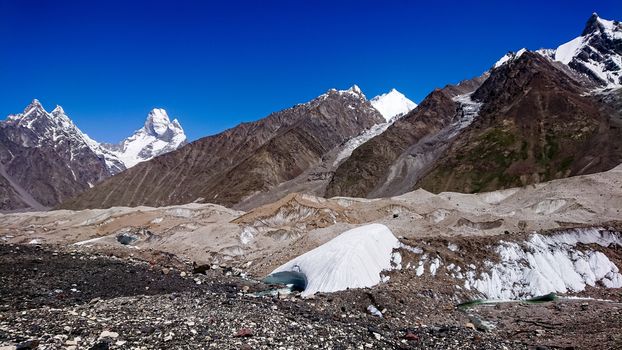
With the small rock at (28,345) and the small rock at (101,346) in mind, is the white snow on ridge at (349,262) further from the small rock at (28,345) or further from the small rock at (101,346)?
the small rock at (28,345)

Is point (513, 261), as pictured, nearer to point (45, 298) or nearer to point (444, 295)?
point (444, 295)

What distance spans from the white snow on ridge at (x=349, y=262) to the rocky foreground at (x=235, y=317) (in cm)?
227

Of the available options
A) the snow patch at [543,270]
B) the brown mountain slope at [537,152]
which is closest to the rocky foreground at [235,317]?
the snow patch at [543,270]

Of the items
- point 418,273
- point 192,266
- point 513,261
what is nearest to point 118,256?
point 192,266

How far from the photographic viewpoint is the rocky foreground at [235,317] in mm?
15859

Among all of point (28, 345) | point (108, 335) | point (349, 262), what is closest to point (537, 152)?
point (349, 262)

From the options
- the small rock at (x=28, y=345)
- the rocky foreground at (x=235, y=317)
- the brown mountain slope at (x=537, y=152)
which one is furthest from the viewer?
the brown mountain slope at (x=537, y=152)

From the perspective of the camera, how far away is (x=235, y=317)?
1914 cm

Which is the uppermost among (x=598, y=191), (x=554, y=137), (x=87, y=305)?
(x=554, y=137)

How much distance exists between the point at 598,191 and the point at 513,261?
4320 cm

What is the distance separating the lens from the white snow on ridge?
29.2m

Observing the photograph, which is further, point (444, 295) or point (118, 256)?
point (118, 256)

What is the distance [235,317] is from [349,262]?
12388 mm

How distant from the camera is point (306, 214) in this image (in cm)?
7769
